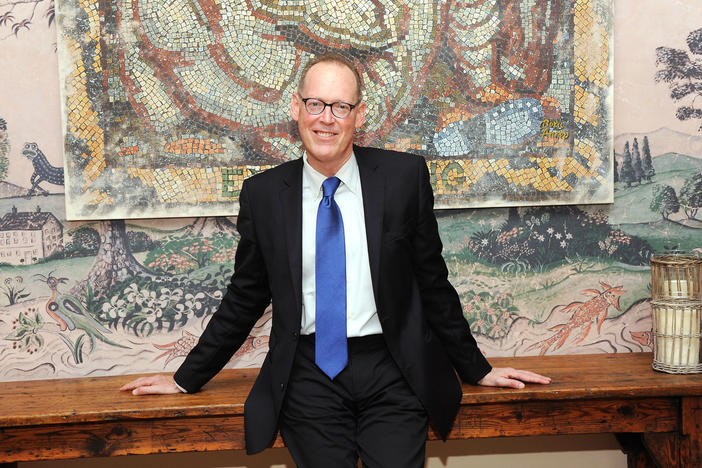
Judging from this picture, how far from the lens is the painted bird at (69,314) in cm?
267

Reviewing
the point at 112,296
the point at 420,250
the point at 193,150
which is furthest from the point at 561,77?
the point at 112,296

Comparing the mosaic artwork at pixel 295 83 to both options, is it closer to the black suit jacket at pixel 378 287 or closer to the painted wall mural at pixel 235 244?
the painted wall mural at pixel 235 244

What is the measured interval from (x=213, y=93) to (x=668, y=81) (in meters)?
1.89

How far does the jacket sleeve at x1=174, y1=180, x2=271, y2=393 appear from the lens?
2.22 meters

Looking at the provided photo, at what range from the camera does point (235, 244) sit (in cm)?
271

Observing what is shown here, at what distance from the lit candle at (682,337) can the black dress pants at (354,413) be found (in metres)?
1.02

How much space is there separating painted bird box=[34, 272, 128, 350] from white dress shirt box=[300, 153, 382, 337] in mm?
1025

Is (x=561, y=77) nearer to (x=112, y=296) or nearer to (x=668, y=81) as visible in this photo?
(x=668, y=81)

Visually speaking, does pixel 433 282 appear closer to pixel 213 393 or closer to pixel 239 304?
pixel 239 304

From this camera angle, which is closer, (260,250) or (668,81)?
(260,250)

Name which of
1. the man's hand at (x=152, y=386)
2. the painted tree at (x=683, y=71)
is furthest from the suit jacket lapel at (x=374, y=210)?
the painted tree at (x=683, y=71)

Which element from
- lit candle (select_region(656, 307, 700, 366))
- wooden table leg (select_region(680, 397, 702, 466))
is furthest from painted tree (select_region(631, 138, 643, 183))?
wooden table leg (select_region(680, 397, 702, 466))

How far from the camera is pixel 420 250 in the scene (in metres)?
2.18

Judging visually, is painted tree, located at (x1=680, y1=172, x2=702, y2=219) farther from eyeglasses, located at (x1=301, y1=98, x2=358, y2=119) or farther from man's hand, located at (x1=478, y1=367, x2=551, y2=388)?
eyeglasses, located at (x1=301, y1=98, x2=358, y2=119)
